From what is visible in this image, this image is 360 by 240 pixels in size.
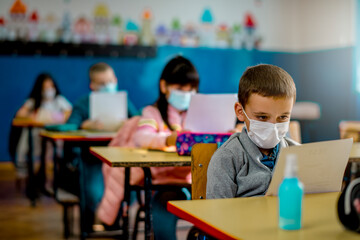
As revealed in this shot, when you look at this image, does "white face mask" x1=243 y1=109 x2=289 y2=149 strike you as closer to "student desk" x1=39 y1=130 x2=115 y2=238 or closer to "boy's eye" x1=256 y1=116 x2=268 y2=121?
"boy's eye" x1=256 y1=116 x2=268 y2=121

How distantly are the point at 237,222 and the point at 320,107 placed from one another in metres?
6.84

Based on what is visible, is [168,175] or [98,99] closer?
[168,175]

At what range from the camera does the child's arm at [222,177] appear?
4.66 ft

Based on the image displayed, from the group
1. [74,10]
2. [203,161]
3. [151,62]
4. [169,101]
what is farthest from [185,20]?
[203,161]

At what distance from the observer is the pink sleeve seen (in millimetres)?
2348

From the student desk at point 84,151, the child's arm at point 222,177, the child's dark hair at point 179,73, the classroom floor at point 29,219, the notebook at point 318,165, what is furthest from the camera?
the classroom floor at point 29,219

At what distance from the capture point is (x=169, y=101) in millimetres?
2604

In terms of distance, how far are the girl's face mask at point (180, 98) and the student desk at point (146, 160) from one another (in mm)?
380

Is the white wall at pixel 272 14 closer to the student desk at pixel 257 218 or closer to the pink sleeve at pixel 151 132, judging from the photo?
the pink sleeve at pixel 151 132

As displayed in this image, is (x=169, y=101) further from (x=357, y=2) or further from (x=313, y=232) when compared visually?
(x=357, y=2)

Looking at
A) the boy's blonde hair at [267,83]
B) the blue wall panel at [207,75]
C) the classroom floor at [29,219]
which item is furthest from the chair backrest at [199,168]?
the blue wall panel at [207,75]

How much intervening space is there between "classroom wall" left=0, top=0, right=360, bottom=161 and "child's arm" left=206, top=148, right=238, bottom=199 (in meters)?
5.69

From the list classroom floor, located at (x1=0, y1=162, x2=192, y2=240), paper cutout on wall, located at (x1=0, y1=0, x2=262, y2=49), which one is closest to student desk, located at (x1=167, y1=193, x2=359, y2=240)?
classroom floor, located at (x1=0, y1=162, x2=192, y2=240)

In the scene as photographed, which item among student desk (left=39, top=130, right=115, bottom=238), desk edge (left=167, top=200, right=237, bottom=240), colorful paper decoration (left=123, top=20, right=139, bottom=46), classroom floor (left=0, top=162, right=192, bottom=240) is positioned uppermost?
colorful paper decoration (left=123, top=20, right=139, bottom=46)
